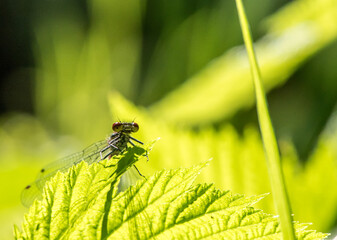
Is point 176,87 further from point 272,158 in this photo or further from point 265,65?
point 272,158

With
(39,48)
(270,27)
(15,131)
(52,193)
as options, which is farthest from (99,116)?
(52,193)

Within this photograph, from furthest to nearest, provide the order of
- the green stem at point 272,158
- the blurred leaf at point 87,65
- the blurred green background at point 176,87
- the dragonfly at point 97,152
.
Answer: the blurred leaf at point 87,65, the blurred green background at point 176,87, the dragonfly at point 97,152, the green stem at point 272,158

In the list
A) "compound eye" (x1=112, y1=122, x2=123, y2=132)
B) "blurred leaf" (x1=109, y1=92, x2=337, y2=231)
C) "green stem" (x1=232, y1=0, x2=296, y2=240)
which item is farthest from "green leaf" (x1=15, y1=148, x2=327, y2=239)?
"blurred leaf" (x1=109, y1=92, x2=337, y2=231)

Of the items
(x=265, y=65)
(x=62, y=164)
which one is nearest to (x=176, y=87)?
(x=265, y=65)

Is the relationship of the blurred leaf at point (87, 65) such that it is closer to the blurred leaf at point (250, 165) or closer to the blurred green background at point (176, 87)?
the blurred green background at point (176, 87)

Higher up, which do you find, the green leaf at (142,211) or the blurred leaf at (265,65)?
the blurred leaf at (265,65)

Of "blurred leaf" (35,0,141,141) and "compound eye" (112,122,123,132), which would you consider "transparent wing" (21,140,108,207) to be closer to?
"compound eye" (112,122,123,132)

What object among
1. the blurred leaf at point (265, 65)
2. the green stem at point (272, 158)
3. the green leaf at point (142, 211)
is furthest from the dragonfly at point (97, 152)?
the blurred leaf at point (265, 65)
